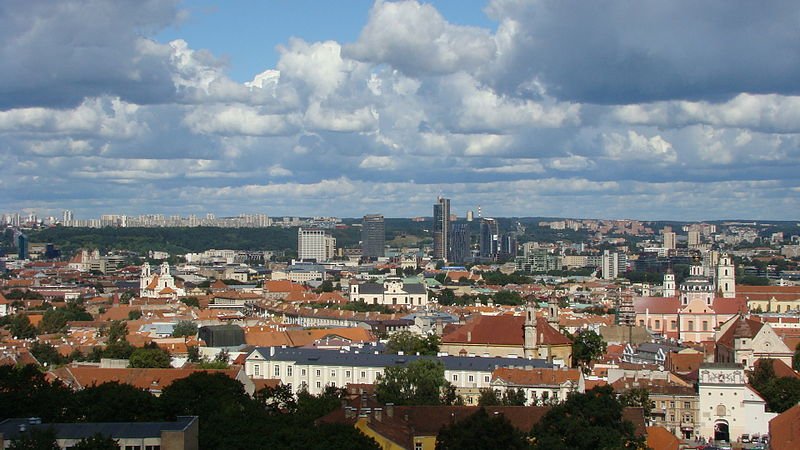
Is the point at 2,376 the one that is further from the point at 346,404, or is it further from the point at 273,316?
the point at 273,316

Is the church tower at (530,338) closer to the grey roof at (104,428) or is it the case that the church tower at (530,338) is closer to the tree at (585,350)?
the tree at (585,350)

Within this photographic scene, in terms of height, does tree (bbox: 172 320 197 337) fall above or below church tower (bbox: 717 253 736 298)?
below

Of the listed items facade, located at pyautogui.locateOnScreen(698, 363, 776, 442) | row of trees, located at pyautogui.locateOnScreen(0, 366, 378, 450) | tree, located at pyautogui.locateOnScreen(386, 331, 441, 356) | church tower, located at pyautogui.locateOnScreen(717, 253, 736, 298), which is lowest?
facade, located at pyautogui.locateOnScreen(698, 363, 776, 442)

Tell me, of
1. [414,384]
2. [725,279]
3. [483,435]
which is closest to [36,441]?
[483,435]

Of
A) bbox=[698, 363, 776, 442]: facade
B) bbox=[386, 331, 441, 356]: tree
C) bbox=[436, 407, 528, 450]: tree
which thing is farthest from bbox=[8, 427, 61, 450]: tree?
bbox=[386, 331, 441, 356]: tree

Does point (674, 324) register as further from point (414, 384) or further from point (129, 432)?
point (129, 432)

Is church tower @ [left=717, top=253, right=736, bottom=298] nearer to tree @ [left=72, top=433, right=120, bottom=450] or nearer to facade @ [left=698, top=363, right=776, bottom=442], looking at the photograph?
facade @ [left=698, top=363, right=776, bottom=442]

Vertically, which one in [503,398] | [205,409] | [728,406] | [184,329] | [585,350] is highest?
[205,409]
